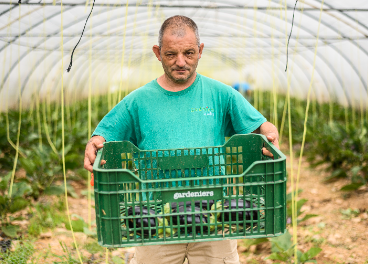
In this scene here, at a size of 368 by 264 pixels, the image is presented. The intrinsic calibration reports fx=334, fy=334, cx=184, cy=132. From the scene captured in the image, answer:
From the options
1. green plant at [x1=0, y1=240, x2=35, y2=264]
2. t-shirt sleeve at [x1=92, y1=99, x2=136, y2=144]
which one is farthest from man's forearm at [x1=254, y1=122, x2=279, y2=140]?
green plant at [x1=0, y1=240, x2=35, y2=264]

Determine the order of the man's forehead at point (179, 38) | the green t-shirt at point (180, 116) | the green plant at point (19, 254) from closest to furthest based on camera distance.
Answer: the man's forehead at point (179, 38) < the green t-shirt at point (180, 116) < the green plant at point (19, 254)

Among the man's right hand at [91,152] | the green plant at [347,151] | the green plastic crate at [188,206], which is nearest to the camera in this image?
the green plastic crate at [188,206]

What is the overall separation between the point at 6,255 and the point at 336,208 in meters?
3.75

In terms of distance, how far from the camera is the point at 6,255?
9.34 ft

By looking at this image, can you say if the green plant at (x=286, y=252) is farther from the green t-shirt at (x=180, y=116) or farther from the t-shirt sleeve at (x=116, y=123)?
the t-shirt sleeve at (x=116, y=123)

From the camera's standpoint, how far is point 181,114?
6.17ft

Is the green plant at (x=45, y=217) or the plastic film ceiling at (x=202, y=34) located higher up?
the plastic film ceiling at (x=202, y=34)

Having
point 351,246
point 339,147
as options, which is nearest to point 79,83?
point 339,147

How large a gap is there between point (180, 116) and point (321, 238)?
2414 millimetres

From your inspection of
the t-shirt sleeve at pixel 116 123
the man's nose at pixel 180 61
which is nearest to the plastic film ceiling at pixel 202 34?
the t-shirt sleeve at pixel 116 123

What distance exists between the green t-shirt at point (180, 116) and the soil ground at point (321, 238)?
5.18 feet

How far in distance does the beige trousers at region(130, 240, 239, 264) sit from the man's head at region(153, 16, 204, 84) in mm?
933

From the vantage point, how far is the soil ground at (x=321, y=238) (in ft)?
10.2

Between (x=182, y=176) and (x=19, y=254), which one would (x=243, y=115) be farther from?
(x=19, y=254)
